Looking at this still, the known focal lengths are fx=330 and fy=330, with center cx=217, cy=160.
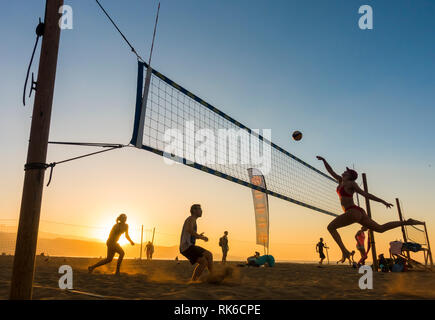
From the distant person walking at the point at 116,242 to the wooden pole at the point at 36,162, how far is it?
4.24m

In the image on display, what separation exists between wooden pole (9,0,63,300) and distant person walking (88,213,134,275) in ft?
13.9

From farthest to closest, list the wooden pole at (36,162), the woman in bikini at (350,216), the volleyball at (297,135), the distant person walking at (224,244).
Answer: the distant person walking at (224,244) < the volleyball at (297,135) < the woman in bikini at (350,216) < the wooden pole at (36,162)

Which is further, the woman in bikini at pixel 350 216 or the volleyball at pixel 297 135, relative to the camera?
the volleyball at pixel 297 135

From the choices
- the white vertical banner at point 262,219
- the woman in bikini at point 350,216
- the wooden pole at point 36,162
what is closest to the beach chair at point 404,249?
the white vertical banner at point 262,219

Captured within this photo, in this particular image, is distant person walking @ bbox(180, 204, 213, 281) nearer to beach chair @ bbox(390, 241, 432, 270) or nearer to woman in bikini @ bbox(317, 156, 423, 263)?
woman in bikini @ bbox(317, 156, 423, 263)

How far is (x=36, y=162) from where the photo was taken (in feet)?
9.61

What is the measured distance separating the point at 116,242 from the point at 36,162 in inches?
175

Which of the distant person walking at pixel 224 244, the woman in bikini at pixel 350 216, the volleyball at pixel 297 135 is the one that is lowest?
the distant person walking at pixel 224 244

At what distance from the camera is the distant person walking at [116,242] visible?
6906 mm

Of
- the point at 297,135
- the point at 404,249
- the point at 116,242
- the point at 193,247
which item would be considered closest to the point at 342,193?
the point at 193,247

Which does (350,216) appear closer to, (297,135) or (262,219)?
(297,135)

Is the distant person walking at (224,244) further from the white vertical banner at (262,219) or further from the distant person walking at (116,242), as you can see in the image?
the distant person walking at (116,242)

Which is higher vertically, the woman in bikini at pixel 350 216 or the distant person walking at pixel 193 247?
the woman in bikini at pixel 350 216
